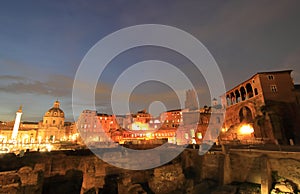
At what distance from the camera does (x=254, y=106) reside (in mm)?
32688

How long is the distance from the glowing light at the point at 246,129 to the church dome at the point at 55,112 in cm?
8105

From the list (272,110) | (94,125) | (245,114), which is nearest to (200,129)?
(245,114)

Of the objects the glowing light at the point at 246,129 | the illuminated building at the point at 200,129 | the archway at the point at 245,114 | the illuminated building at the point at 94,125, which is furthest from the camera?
the illuminated building at the point at 94,125

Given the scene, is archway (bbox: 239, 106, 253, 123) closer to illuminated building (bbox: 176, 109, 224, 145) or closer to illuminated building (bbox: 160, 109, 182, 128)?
illuminated building (bbox: 176, 109, 224, 145)

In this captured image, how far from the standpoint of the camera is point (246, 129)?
108ft

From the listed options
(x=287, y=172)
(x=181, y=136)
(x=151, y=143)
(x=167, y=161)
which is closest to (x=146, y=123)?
(x=181, y=136)

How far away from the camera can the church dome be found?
79.4 metres

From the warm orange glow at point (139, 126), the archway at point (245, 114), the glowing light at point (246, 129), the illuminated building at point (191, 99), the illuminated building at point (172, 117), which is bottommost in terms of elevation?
the glowing light at point (246, 129)

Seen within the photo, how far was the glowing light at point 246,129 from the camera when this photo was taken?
3189 cm

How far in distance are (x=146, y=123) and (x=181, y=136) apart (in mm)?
26761

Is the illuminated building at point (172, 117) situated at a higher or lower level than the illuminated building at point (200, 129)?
higher

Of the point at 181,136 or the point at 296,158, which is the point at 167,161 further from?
the point at 181,136

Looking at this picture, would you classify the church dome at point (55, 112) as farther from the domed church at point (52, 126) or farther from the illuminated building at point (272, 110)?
the illuminated building at point (272, 110)

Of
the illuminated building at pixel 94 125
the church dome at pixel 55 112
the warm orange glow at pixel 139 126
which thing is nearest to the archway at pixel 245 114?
the warm orange glow at pixel 139 126
